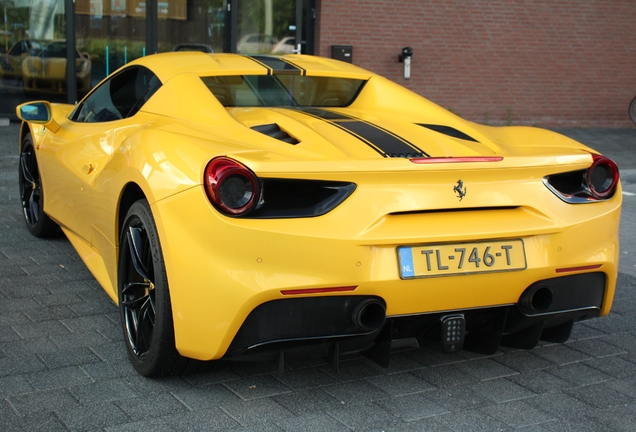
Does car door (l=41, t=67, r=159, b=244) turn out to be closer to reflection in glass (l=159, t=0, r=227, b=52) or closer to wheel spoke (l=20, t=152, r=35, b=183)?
wheel spoke (l=20, t=152, r=35, b=183)

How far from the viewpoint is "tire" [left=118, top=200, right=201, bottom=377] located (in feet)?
9.57

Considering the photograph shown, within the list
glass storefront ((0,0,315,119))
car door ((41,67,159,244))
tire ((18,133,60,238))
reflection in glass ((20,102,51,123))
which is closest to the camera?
car door ((41,67,159,244))

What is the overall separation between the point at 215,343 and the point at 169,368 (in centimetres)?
40

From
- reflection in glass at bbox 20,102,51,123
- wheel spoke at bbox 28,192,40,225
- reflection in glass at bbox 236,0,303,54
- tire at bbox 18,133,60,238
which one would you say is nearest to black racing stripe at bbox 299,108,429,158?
reflection in glass at bbox 20,102,51,123

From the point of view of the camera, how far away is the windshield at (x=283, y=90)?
3.78 meters

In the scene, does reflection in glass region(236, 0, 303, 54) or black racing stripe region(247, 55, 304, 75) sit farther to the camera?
reflection in glass region(236, 0, 303, 54)

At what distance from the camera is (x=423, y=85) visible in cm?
1337

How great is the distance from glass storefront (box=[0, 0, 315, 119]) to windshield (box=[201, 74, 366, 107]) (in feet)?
28.7

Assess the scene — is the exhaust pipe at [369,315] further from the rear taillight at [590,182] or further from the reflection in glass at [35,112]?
the reflection in glass at [35,112]

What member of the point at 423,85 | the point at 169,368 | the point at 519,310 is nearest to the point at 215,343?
the point at 169,368

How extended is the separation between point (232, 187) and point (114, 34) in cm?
1054

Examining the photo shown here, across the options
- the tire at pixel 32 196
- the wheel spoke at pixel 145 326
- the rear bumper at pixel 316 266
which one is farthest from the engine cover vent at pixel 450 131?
the tire at pixel 32 196

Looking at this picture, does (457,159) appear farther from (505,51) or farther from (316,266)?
(505,51)

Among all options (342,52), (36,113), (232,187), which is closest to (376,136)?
(232,187)
